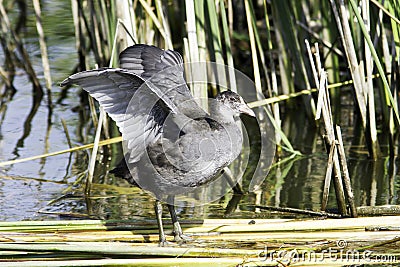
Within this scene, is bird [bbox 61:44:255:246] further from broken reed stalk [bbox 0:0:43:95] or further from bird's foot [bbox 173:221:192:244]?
broken reed stalk [bbox 0:0:43:95]

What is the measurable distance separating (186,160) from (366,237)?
94 centimetres

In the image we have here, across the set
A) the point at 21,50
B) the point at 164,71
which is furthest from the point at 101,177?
the point at 21,50

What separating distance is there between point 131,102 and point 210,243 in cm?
81

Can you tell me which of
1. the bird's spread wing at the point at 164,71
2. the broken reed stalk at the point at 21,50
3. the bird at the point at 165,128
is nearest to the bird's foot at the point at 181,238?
the bird at the point at 165,128

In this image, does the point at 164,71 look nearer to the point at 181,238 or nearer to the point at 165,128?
the point at 165,128

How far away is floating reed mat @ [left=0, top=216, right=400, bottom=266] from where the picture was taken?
3316 millimetres

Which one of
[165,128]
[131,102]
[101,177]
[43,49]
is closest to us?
[131,102]

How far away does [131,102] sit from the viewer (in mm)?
3324

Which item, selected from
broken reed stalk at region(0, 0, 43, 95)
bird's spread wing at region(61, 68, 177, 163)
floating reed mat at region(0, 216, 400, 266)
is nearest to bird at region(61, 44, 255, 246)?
bird's spread wing at region(61, 68, 177, 163)

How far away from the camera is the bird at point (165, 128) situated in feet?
11.0

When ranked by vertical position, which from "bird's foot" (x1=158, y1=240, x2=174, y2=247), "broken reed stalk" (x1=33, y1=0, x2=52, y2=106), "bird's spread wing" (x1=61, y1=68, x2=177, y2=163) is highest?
"broken reed stalk" (x1=33, y1=0, x2=52, y2=106)

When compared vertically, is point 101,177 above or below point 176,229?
above

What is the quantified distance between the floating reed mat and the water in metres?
0.42

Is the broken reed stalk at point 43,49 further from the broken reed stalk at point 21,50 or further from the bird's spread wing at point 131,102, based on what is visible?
the bird's spread wing at point 131,102
